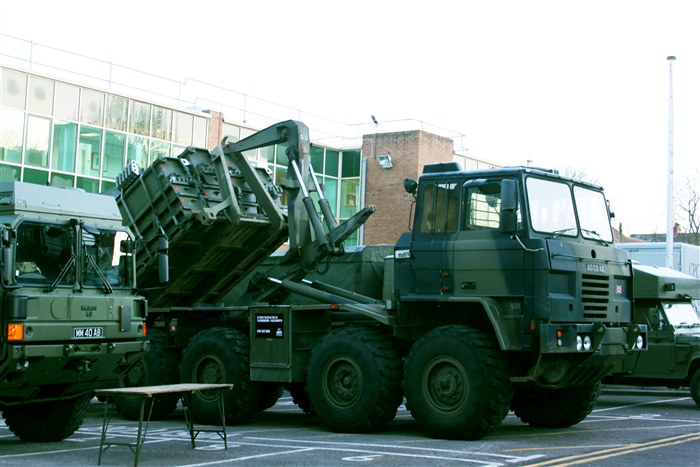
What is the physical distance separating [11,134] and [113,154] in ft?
12.3

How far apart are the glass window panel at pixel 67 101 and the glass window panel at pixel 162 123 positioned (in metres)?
3.08

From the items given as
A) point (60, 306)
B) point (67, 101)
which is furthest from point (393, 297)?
point (67, 101)

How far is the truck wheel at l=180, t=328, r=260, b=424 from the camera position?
1567 cm

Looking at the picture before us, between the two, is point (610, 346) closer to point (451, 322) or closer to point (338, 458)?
point (451, 322)

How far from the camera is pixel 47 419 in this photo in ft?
43.1

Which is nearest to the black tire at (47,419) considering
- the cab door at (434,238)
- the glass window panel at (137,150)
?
the cab door at (434,238)

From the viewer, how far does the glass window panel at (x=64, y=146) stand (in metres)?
29.0

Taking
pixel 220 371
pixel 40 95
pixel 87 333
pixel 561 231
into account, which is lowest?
pixel 220 371

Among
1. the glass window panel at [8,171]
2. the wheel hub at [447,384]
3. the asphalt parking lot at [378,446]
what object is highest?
the glass window panel at [8,171]

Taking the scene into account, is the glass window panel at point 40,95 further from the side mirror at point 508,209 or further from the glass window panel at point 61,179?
the side mirror at point 508,209

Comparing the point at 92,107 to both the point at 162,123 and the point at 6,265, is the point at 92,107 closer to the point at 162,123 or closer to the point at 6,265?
the point at 162,123

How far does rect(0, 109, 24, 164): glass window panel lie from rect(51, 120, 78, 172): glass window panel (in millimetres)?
1221

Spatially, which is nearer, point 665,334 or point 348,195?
point 665,334

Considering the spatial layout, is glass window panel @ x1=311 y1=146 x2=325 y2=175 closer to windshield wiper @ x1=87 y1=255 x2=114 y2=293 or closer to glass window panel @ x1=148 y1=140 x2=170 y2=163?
glass window panel @ x1=148 y1=140 x2=170 y2=163
